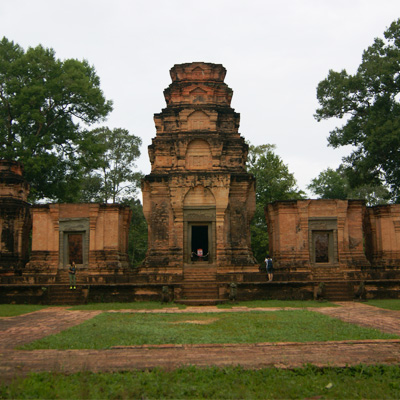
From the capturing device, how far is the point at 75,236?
78.6 feet

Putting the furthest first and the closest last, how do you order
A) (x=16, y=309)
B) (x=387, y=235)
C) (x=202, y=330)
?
(x=387, y=235) → (x=16, y=309) → (x=202, y=330)

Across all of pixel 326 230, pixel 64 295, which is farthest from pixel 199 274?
pixel 326 230

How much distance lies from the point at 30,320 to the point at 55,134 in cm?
2232

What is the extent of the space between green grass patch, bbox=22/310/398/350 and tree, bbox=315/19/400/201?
710 inches

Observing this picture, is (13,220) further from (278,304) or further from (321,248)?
(321,248)

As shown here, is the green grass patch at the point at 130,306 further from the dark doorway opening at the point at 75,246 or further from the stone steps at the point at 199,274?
the dark doorway opening at the point at 75,246

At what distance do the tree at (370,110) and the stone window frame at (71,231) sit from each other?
1782cm

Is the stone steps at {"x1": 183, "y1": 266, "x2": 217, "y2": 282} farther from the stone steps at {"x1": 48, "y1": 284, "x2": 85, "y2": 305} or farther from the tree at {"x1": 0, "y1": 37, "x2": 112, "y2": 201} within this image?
the tree at {"x1": 0, "y1": 37, "x2": 112, "y2": 201}

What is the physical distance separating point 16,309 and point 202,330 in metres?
8.80

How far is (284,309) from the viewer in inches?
603

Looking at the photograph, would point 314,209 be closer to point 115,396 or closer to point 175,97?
point 175,97

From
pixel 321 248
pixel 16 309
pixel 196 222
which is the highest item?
pixel 196 222

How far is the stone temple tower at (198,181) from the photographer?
2200cm

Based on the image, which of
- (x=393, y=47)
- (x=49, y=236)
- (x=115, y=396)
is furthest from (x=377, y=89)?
(x=115, y=396)
